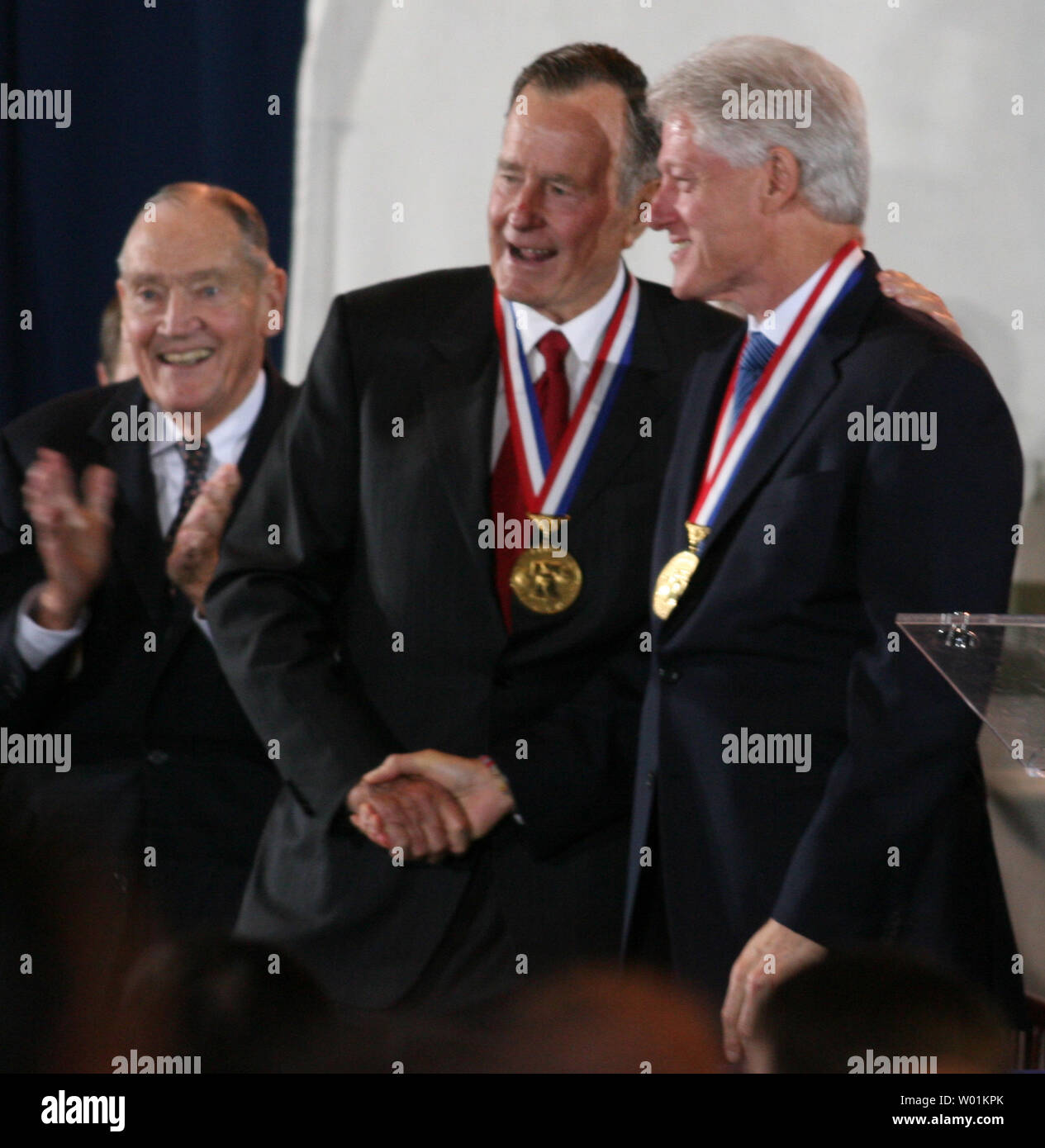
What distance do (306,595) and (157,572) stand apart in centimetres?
31

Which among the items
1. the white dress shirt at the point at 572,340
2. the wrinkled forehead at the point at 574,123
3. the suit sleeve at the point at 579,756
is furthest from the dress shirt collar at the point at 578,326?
the suit sleeve at the point at 579,756

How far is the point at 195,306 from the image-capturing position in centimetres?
318

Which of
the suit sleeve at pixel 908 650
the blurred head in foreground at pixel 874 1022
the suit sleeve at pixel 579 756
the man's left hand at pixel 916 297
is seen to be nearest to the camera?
the blurred head in foreground at pixel 874 1022

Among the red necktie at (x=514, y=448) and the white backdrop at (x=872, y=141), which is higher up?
the white backdrop at (x=872, y=141)

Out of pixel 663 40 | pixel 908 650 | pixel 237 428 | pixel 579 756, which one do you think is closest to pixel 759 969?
pixel 579 756

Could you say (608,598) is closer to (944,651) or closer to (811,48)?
(944,651)

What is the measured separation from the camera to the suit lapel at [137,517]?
317 centimetres

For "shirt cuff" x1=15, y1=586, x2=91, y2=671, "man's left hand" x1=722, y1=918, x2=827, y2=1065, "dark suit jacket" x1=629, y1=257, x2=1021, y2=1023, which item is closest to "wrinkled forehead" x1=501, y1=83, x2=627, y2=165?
"dark suit jacket" x1=629, y1=257, x2=1021, y2=1023

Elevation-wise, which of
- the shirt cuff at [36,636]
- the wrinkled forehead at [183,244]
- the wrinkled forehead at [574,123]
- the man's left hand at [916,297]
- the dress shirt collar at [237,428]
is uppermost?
the wrinkled forehead at [574,123]

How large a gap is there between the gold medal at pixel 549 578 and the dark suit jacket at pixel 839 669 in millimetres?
171

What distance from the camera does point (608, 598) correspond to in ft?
10.0

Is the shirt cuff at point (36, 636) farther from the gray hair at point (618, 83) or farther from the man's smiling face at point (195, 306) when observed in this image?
the gray hair at point (618, 83)

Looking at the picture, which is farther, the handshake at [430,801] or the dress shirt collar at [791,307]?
the handshake at [430,801]

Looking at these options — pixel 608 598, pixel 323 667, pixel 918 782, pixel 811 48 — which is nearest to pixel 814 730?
pixel 918 782
